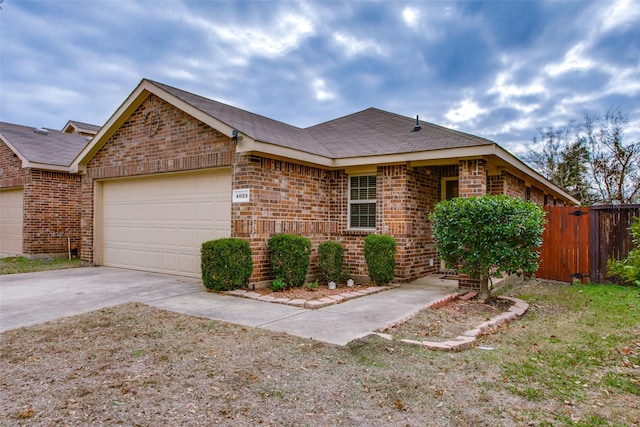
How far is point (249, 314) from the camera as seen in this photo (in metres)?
5.88

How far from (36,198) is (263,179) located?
10066 mm

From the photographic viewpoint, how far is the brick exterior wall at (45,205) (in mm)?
13641

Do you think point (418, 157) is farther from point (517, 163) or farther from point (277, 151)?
point (277, 151)

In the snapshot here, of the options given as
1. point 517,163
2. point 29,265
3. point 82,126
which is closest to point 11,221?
point 29,265

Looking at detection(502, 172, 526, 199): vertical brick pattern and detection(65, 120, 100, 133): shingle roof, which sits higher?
detection(65, 120, 100, 133): shingle roof

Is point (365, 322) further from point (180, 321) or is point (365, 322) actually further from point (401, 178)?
point (401, 178)

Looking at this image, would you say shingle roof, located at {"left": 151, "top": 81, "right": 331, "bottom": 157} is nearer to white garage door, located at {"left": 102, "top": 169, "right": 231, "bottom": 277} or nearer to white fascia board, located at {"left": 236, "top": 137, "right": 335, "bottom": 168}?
white fascia board, located at {"left": 236, "top": 137, "right": 335, "bottom": 168}

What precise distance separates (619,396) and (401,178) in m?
5.95

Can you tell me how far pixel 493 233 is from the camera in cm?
627

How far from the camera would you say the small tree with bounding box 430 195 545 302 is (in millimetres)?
6266

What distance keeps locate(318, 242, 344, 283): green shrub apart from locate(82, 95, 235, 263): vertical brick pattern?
8.56 ft

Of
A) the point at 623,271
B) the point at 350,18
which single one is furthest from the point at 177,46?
the point at 623,271

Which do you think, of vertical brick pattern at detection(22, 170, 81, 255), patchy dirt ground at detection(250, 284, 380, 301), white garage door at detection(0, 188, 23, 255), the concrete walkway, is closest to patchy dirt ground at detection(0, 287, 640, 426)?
the concrete walkway

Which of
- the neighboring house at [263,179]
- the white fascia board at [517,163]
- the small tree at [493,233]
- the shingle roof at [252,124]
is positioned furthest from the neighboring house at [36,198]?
the white fascia board at [517,163]
